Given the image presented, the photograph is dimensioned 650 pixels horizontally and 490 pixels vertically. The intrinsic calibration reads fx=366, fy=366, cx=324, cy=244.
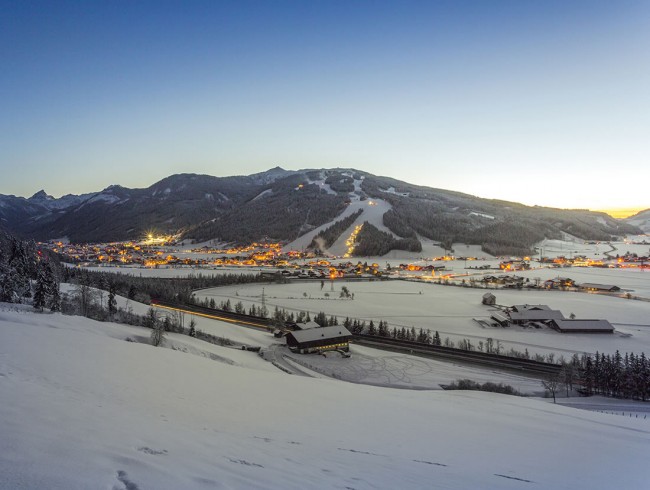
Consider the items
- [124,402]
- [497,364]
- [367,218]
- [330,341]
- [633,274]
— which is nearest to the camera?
[124,402]

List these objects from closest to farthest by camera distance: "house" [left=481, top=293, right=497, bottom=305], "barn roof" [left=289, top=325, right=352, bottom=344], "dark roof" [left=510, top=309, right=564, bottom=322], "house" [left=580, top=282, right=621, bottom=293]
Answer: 1. "barn roof" [left=289, top=325, right=352, bottom=344]
2. "dark roof" [left=510, top=309, right=564, bottom=322]
3. "house" [left=481, top=293, right=497, bottom=305]
4. "house" [left=580, top=282, right=621, bottom=293]

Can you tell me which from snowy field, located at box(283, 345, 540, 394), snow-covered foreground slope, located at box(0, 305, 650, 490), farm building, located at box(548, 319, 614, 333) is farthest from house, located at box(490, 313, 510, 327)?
snow-covered foreground slope, located at box(0, 305, 650, 490)

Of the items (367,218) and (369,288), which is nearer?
(369,288)

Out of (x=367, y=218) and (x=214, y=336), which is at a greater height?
(x=367, y=218)

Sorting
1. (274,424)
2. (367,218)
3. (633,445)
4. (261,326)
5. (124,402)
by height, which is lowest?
(261,326)

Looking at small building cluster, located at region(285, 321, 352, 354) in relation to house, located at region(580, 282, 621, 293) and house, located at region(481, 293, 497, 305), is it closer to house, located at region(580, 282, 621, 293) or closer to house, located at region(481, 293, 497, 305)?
house, located at region(481, 293, 497, 305)

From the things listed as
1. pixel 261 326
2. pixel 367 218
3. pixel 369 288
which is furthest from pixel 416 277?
pixel 367 218

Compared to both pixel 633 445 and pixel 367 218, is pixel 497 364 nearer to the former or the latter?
pixel 633 445
